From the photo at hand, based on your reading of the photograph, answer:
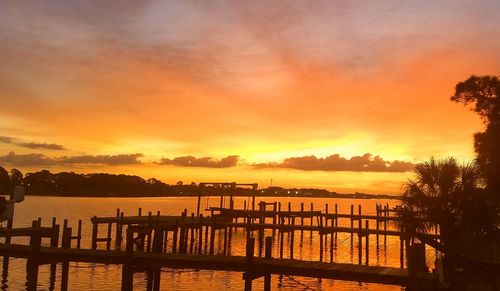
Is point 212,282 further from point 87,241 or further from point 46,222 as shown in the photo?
point 46,222

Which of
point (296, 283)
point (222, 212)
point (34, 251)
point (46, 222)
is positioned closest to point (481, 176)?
point (296, 283)

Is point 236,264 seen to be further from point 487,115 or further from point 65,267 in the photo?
point 487,115

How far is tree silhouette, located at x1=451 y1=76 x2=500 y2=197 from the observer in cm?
2684

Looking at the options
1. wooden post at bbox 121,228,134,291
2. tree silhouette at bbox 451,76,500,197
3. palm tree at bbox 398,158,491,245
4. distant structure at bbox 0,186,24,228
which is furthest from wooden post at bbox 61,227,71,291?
tree silhouette at bbox 451,76,500,197

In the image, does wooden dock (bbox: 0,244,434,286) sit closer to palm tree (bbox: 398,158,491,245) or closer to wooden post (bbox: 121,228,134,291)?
wooden post (bbox: 121,228,134,291)

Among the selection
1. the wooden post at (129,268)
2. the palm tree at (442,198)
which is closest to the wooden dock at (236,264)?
the wooden post at (129,268)

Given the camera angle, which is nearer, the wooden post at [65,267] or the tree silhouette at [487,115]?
the wooden post at [65,267]

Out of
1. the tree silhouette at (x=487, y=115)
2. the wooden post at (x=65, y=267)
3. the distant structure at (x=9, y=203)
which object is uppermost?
the tree silhouette at (x=487, y=115)

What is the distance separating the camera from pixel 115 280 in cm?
3319

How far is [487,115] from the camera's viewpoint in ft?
96.7

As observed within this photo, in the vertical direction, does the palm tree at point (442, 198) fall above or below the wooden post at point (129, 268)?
above

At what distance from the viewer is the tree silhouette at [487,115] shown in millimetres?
26844

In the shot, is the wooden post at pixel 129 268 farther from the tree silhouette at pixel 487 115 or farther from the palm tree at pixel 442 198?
the tree silhouette at pixel 487 115

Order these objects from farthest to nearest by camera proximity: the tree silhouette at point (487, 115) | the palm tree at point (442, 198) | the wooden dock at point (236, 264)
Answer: the tree silhouette at point (487, 115) < the palm tree at point (442, 198) < the wooden dock at point (236, 264)
